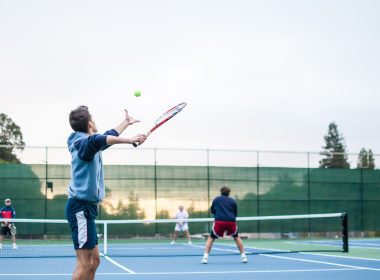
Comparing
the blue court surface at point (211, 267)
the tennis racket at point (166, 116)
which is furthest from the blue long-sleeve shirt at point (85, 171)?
the blue court surface at point (211, 267)

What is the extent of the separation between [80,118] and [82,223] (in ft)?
2.60

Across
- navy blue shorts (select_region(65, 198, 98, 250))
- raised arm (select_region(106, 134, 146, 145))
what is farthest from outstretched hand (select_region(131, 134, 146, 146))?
navy blue shorts (select_region(65, 198, 98, 250))

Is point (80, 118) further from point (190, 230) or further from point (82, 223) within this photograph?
point (190, 230)

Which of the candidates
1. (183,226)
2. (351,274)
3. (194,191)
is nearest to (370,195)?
(194,191)

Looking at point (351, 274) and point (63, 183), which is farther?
point (63, 183)

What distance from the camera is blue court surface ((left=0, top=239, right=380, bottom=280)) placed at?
9.41 metres

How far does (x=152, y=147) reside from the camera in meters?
24.1

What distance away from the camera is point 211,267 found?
11023 millimetres

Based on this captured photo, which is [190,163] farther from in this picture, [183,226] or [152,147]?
[183,226]

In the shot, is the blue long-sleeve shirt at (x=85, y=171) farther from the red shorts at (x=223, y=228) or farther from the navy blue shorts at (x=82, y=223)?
the red shorts at (x=223, y=228)

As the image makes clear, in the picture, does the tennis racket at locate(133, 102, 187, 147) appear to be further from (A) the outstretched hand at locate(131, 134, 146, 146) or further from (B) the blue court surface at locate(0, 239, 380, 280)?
(B) the blue court surface at locate(0, 239, 380, 280)

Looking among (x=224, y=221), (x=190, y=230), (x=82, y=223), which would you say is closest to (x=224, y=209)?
(x=224, y=221)

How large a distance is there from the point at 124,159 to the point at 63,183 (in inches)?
88.5

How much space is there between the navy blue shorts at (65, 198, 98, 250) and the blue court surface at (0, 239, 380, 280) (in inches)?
162
